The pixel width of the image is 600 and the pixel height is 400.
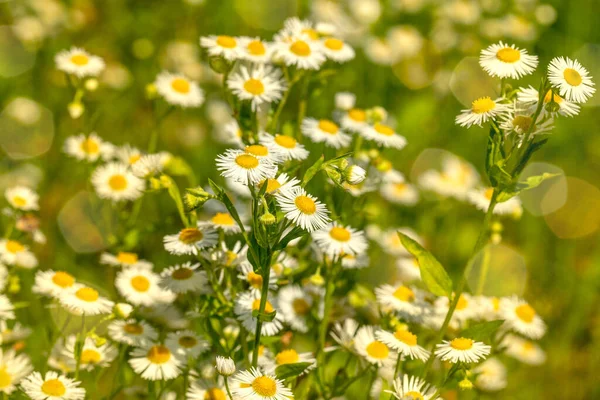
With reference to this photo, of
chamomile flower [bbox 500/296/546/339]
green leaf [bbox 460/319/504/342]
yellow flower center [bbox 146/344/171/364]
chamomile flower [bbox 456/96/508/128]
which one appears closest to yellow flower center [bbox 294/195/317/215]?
chamomile flower [bbox 456/96/508/128]

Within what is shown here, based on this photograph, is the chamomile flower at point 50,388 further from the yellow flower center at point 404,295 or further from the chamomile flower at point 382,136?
the chamomile flower at point 382,136

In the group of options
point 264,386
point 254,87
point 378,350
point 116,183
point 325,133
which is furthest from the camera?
point 116,183

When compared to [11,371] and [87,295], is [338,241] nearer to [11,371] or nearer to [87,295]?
[87,295]

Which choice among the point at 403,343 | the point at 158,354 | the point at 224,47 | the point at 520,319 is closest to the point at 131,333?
the point at 158,354

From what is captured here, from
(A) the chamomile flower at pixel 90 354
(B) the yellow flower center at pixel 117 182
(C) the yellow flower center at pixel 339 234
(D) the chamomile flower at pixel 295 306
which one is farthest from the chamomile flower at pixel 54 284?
(C) the yellow flower center at pixel 339 234

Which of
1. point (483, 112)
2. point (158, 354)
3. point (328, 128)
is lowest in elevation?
point (158, 354)

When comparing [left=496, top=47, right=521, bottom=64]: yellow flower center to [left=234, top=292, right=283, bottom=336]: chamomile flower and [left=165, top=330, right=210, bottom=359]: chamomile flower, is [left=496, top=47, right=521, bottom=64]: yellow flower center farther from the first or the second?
[left=165, top=330, right=210, bottom=359]: chamomile flower
